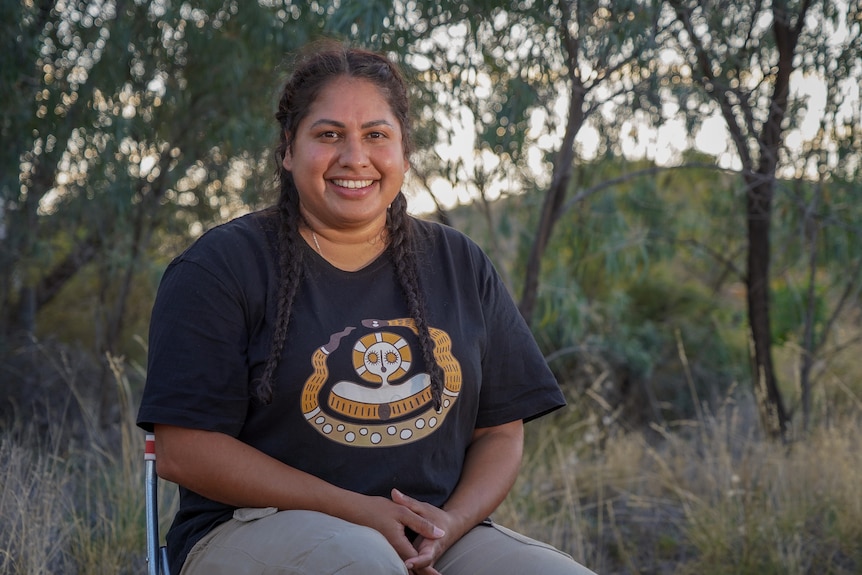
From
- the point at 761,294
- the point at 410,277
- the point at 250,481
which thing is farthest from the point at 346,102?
the point at 761,294

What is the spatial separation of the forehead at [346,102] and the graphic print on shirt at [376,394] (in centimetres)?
55

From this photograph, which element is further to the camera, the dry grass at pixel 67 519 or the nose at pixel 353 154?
the dry grass at pixel 67 519

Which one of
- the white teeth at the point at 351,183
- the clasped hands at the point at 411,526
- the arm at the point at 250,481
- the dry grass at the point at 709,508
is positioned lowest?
the dry grass at the point at 709,508

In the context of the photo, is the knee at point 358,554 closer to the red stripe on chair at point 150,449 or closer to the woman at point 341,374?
the woman at point 341,374

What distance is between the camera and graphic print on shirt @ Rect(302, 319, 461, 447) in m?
2.30

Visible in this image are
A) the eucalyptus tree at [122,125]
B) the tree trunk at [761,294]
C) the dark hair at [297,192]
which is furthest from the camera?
the tree trunk at [761,294]

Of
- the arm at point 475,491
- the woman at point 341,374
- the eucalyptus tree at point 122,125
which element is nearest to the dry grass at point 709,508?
the arm at point 475,491

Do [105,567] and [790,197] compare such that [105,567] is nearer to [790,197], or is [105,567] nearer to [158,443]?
[158,443]

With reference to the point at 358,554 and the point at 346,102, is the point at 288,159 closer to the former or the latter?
the point at 346,102

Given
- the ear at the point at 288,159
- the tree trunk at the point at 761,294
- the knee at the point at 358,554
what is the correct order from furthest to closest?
the tree trunk at the point at 761,294, the ear at the point at 288,159, the knee at the point at 358,554

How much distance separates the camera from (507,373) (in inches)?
105

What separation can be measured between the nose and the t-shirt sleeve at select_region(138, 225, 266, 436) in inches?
16.3

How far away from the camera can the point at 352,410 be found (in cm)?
232

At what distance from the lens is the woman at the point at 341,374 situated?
7.26 feet
